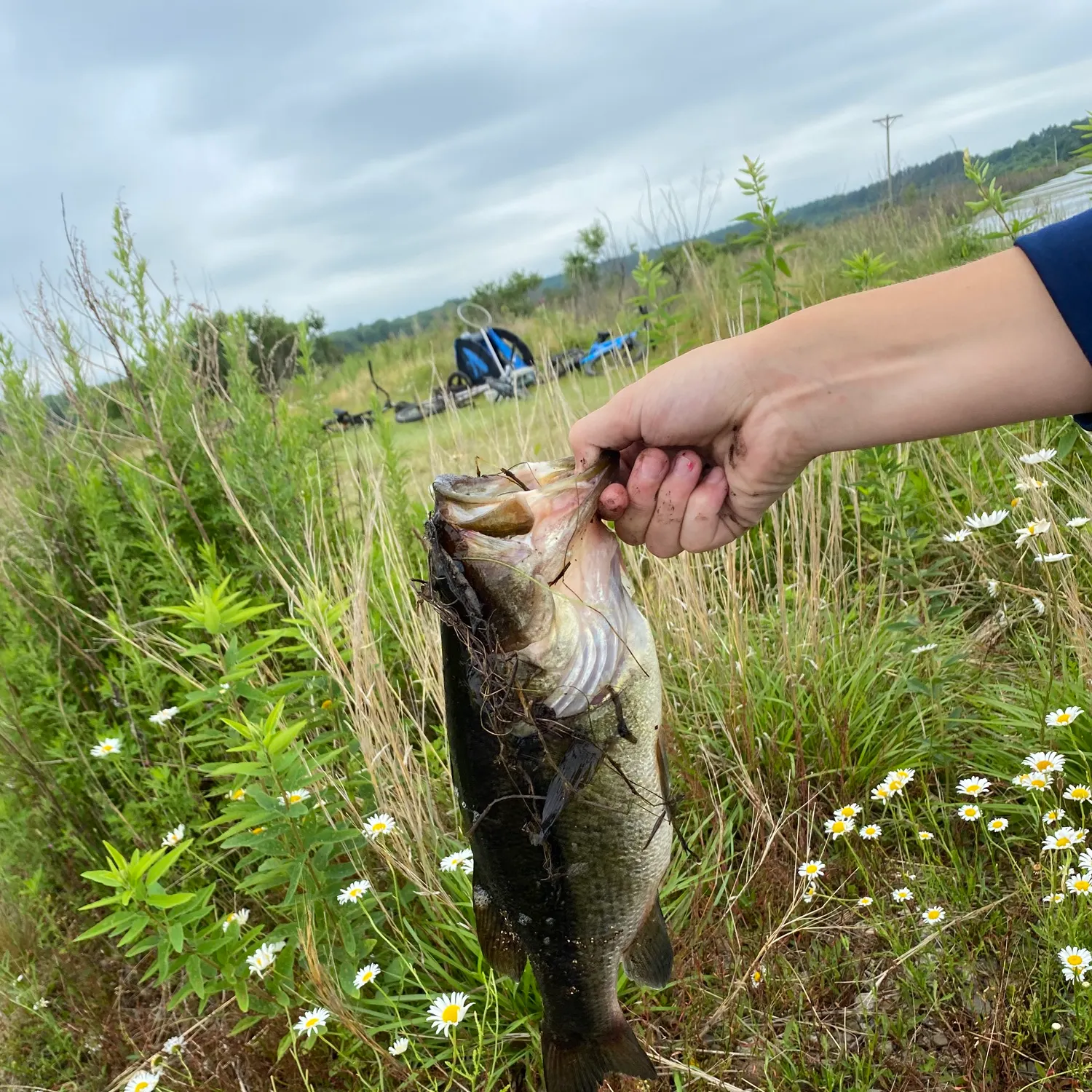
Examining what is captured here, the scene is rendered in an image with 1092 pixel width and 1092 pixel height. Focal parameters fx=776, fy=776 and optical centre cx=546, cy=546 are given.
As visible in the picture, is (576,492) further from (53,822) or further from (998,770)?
(53,822)

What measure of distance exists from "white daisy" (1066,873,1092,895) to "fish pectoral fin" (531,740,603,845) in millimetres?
1329

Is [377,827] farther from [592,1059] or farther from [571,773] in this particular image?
[571,773]

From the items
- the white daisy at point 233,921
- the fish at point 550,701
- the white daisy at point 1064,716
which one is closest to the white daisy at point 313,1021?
the white daisy at point 233,921

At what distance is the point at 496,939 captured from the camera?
6.40 ft

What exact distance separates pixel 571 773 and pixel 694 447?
91 centimetres

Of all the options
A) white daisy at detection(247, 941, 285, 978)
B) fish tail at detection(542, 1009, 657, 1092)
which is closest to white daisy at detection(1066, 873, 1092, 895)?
fish tail at detection(542, 1009, 657, 1092)

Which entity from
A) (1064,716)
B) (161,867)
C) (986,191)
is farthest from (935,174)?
(161,867)

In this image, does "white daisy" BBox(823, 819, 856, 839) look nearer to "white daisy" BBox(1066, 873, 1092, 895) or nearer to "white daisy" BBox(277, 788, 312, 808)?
"white daisy" BBox(1066, 873, 1092, 895)

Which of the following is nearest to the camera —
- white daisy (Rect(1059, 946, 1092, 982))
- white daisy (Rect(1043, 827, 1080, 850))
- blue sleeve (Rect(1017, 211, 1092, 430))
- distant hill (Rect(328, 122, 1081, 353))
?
blue sleeve (Rect(1017, 211, 1092, 430))

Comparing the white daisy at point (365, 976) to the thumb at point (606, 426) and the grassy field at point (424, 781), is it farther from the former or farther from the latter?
the thumb at point (606, 426)

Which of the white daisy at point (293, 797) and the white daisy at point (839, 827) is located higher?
the white daisy at point (293, 797)

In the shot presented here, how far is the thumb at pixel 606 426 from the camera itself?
1.91 m

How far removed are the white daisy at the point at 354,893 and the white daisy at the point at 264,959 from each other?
21cm

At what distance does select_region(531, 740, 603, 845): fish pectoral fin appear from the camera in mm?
1642
